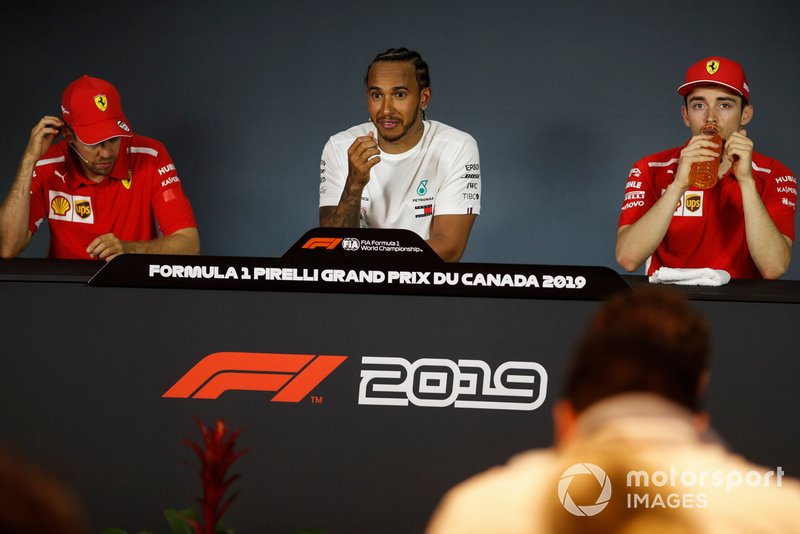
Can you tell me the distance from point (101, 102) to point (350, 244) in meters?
1.43

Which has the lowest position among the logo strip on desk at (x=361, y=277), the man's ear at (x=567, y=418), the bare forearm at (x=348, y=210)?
the man's ear at (x=567, y=418)

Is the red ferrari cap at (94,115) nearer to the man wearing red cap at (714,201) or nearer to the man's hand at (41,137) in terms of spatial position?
the man's hand at (41,137)

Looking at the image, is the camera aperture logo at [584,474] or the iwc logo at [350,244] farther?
the iwc logo at [350,244]

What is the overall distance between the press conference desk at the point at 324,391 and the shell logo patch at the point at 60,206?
1169 mm

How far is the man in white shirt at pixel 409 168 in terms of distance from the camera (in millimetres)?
3340

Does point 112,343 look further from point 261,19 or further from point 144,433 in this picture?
point 261,19

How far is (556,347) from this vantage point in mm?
2109

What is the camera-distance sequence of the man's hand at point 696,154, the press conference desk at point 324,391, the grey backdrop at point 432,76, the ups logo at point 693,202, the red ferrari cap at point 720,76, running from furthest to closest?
the grey backdrop at point 432,76, the ups logo at point 693,202, the red ferrari cap at point 720,76, the man's hand at point 696,154, the press conference desk at point 324,391

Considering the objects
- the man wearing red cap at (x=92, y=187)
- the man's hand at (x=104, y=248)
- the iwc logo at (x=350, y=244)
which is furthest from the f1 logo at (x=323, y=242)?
the man wearing red cap at (x=92, y=187)

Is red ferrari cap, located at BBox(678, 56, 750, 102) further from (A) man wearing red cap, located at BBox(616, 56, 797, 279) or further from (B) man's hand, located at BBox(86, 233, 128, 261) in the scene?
(B) man's hand, located at BBox(86, 233, 128, 261)

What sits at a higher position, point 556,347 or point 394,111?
point 394,111

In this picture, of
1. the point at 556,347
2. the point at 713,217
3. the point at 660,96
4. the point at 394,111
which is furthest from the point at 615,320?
the point at 660,96

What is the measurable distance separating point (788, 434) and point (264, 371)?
50.2 inches

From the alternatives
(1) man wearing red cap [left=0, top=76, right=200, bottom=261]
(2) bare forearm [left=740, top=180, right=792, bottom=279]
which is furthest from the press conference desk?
(1) man wearing red cap [left=0, top=76, right=200, bottom=261]
